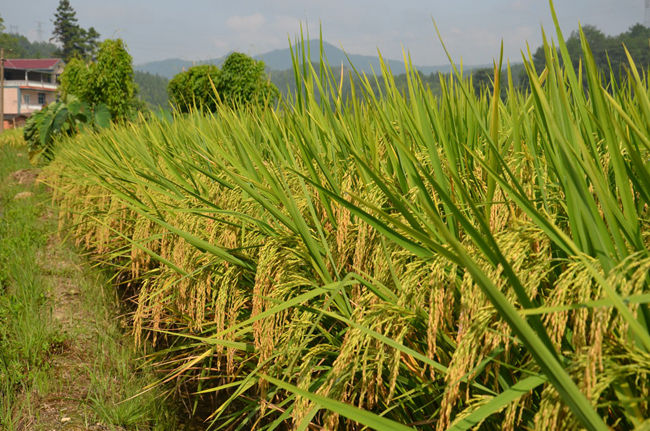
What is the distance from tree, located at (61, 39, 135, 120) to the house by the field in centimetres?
5330

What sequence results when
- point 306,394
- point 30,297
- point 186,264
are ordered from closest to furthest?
point 306,394
point 186,264
point 30,297

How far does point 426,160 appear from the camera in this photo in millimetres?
1722

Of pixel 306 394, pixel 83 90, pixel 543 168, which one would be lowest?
pixel 306 394

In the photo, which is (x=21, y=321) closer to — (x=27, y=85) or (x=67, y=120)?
(x=67, y=120)

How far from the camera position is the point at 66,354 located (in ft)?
8.77

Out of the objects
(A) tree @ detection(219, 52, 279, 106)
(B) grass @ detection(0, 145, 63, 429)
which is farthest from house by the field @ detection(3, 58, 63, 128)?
(B) grass @ detection(0, 145, 63, 429)

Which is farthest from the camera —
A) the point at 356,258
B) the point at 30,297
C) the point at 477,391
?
the point at 30,297

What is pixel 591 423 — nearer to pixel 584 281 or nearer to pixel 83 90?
pixel 584 281

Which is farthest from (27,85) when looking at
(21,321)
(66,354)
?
(66,354)

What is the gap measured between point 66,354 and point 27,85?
69735mm

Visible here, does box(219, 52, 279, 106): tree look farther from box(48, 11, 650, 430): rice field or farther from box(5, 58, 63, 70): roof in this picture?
box(5, 58, 63, 70): roof

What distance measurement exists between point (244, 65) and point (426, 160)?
915 cm

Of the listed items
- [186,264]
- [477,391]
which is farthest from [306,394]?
[186,264]

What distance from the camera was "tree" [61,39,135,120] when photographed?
10320 mm
